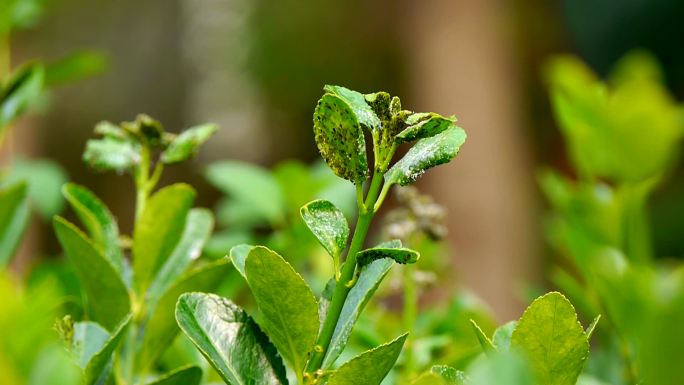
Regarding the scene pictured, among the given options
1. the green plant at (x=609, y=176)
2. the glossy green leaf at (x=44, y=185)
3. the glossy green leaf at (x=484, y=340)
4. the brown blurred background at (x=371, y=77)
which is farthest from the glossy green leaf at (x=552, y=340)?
the brown blurred background at (x=371, y=77)

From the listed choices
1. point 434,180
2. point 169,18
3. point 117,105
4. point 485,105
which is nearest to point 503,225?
point 434,180

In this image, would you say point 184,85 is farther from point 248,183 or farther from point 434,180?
point 248,183

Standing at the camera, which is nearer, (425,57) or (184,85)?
(425,57)

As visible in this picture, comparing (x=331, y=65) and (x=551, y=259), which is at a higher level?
(x=331, y=65)

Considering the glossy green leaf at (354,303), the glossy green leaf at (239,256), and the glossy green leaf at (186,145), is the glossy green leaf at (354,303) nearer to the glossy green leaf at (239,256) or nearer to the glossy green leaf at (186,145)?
the glossy green leaf at (239,256)

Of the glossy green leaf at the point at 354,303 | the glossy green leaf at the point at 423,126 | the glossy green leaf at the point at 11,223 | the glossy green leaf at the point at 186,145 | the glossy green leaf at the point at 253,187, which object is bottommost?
the glossy green leaf at the point at 253,187

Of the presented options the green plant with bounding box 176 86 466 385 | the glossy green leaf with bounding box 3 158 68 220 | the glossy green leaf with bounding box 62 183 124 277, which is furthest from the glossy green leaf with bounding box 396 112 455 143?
the glossy green leaf with bounding box 3 158 68 220
